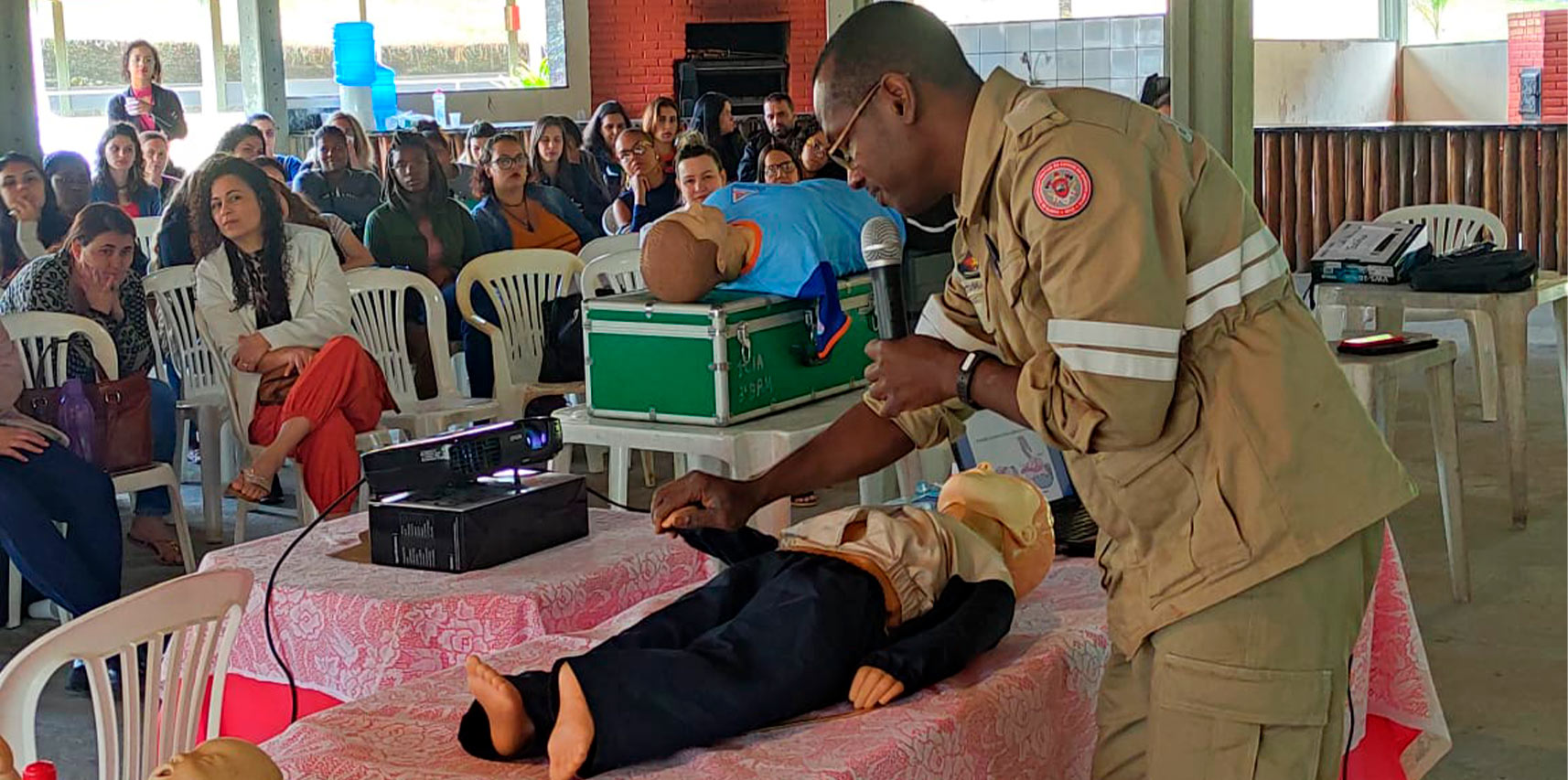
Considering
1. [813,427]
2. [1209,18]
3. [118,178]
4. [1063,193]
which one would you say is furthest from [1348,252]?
[118,178]

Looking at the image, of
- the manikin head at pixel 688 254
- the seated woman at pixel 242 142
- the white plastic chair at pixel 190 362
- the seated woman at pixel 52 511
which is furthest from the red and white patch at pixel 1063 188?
the seated woman at pixel 242 142

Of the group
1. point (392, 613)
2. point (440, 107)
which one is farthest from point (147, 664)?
point (440, 107)

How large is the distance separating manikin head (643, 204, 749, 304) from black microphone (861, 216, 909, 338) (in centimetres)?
145

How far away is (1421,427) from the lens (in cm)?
691

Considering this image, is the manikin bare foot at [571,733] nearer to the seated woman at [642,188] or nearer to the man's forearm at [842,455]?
the man's forearm at [842,455]

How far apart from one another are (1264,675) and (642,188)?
602 cm

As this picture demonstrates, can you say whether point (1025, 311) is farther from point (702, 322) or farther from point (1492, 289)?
point (1492, 289)

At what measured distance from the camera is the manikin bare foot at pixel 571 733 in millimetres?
1908

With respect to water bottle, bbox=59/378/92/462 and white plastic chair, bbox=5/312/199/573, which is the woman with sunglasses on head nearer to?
white plastic chair, bbox=5/312/199/573

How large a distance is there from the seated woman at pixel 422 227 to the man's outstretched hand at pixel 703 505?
4.22m

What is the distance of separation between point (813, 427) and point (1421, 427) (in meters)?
4.09

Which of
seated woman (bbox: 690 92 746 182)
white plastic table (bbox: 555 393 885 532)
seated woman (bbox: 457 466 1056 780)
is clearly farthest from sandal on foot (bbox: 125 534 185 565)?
seated woman (bbox: 690 92 746 182)

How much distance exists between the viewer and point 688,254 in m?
3.57

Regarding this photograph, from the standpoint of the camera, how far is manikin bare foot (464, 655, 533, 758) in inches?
76.7
